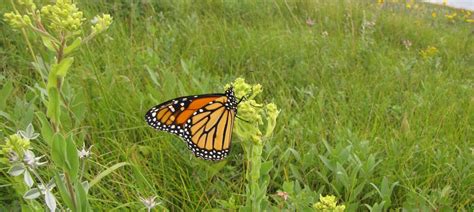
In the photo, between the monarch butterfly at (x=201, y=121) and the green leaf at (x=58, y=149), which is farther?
the monarch butterfly at (x=201, y=121)

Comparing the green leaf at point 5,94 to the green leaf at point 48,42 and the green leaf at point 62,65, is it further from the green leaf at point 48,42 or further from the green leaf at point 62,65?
the green leaf at point 62,65

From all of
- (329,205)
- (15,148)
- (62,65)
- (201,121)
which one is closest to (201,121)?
(201,121)

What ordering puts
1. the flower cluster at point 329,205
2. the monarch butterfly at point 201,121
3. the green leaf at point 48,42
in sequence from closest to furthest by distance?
the green leaf at point 48,42
the flower cluster at point 329,205
the monarch butterfly at point 201,121

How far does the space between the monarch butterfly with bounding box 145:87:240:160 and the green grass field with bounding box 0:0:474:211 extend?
0.13 meters

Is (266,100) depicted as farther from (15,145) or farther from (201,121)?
(15,145)

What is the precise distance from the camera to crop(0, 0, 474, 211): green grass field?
199 centimetres

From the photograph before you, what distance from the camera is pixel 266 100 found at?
9.59 ft

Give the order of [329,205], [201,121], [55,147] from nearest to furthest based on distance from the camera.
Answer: [55,147]
[329,205]
[201,121]

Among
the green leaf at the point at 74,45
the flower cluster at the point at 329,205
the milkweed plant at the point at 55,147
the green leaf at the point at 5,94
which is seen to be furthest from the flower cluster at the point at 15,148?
the green leaf at the point at 5,94

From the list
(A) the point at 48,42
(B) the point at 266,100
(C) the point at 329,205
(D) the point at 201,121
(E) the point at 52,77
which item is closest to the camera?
(E) the point at 52,77

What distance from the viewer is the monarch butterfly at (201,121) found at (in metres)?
1.96

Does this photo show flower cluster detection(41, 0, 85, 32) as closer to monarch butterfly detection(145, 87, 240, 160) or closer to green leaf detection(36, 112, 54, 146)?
green leaf detection(36, 112, 54, 146)

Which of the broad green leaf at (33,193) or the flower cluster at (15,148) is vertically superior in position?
the flower cluster at (15,148)

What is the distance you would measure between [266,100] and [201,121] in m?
0.97
